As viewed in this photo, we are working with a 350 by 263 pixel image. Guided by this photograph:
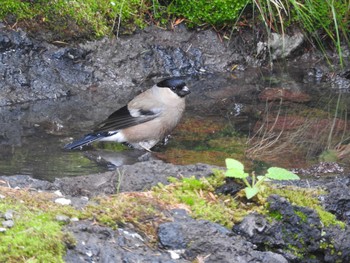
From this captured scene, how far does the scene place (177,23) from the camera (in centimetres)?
1057

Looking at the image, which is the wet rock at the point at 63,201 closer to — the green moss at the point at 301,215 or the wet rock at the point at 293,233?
the wet rock at the point at 293,233

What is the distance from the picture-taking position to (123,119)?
8133 millimetres

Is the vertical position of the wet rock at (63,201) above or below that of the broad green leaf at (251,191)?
above

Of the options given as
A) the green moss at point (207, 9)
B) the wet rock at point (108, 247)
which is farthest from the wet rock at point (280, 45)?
the wet rock at point (108, 247)

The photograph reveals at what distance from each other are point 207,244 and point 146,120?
4.46 meters

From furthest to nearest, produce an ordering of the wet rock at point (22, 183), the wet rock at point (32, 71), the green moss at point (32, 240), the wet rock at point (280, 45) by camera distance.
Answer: the wet rock at point (280, 45) → the wet rock at point (32, 71) → the wet rock at point (22, 183) → the green moss at point (32, 240)

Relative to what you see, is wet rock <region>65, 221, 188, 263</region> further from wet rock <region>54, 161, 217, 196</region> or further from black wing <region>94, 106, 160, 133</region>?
black wing <region>94, 106, 160, 133</region>

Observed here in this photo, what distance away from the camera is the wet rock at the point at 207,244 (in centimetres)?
388

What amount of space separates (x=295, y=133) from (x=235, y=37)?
11.3ft

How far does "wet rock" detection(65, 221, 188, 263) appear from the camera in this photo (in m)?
3.58

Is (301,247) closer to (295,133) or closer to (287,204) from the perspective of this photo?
(287,204)

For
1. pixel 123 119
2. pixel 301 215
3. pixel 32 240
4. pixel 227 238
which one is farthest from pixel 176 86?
pixel 32 240

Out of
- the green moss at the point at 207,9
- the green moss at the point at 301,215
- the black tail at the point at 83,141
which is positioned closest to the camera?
the green moss at the point at 301,215

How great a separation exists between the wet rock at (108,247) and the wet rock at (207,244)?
9 centimetres
